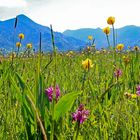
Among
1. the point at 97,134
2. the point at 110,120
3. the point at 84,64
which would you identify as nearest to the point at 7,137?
the point at 97,134

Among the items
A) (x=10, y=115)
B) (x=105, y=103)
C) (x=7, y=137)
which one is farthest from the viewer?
(x=105, y=103)

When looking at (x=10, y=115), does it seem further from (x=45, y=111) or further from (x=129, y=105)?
(x=129, y=105)

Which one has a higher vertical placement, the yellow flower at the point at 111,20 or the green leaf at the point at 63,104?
the yellow flower at the point at 111,20

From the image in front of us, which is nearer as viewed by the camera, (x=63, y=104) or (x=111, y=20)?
(x=63, y=104)

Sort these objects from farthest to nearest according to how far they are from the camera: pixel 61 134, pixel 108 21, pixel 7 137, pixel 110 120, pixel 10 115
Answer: pixel 108 21 < pixel 10 115 < pixel 110 120 < pixel 7 137 < pixel 61 134

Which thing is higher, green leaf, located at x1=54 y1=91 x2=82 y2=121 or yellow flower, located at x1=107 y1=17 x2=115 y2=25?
yellow flower, located at x1=107 y1=17 x2=115 y2=25

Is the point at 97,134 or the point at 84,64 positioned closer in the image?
the point at 97,134

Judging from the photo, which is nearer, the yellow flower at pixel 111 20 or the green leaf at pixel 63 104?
the green leaf at pixel 63 104

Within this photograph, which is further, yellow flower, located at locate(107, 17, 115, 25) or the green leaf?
yellow flower, located at locate(107, 17, 115, 25)

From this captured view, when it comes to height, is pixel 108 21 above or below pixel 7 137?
above

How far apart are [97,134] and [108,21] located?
2291 millimetres

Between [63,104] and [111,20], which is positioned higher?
[111,20]

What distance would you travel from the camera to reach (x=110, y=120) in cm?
194

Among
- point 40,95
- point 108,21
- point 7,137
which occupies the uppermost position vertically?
point 108,21
